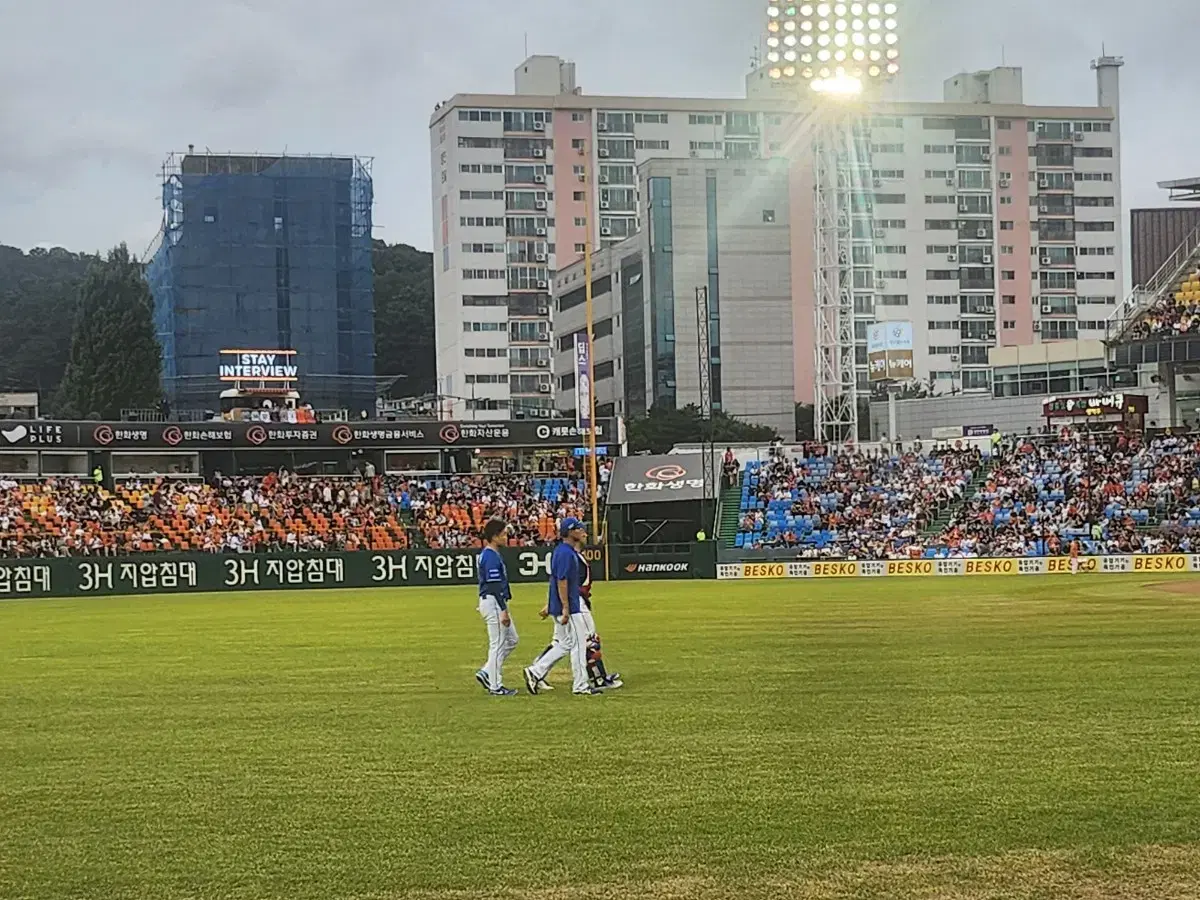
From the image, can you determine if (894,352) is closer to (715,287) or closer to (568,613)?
(715,287)

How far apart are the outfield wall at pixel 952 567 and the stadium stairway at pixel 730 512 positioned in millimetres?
6787

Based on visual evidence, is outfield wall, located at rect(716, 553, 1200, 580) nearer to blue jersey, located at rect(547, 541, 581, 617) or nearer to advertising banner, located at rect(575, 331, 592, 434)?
advertising banner, located at rect(575, 331, 592, 434)

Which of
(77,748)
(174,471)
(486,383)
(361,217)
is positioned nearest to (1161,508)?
(174,471)

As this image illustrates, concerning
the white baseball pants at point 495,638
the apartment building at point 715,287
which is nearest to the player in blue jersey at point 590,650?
the white baseball pants at point 495,638

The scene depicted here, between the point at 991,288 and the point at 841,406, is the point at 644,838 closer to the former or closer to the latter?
the point at 841,406

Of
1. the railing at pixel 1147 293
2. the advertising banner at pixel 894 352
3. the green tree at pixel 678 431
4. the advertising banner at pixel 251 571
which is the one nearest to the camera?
the advertising banner at pixel 251 571

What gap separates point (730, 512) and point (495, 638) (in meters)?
42.1

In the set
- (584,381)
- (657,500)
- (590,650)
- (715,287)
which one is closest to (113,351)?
(715,287)

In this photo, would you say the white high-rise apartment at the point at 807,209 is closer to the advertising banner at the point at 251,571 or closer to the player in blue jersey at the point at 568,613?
the advertising banner at the point at 251,571

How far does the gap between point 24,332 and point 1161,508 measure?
78.2 m

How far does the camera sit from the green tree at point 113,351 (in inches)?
3391

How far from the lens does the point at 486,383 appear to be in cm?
10756

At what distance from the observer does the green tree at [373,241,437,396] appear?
114 metres

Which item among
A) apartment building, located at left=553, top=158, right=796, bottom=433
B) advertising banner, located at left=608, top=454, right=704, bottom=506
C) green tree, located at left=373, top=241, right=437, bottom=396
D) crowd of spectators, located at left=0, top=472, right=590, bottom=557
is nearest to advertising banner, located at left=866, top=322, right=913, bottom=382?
apartment building, located at left=553, top=158, right=796, bottom=433
